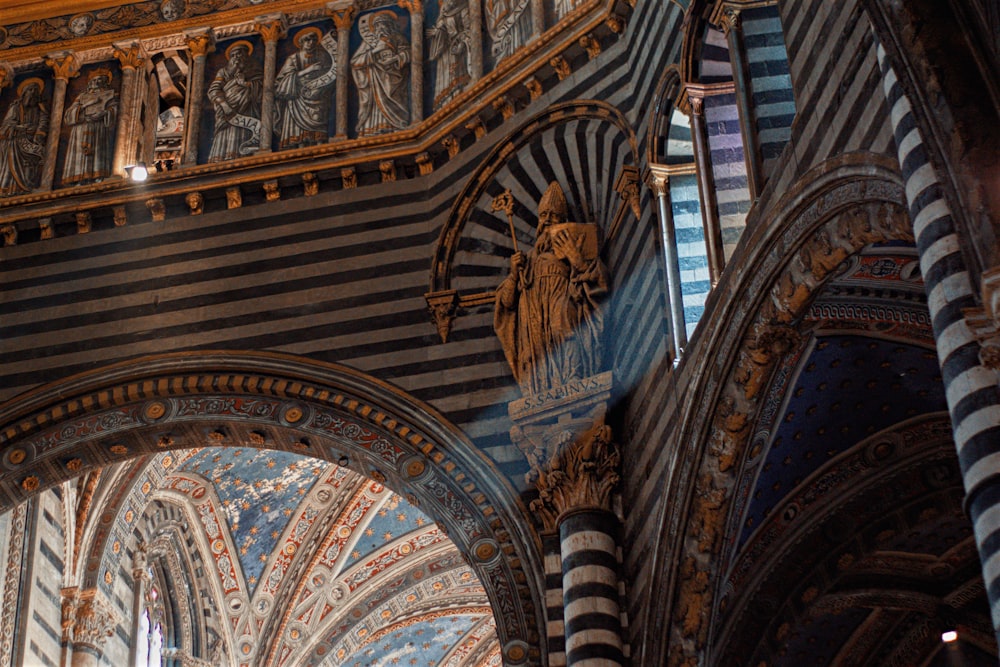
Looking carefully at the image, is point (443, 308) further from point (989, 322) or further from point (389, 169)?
point (989, 322)

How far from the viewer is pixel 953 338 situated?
7.23 m

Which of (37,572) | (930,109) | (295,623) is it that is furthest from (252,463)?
(930,109)

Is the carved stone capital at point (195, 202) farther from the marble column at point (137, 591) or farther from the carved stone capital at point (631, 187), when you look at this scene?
the marble column at point (137, 591)

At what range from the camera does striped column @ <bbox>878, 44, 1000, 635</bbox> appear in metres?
6.79

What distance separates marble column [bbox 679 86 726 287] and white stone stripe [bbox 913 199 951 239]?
387cm

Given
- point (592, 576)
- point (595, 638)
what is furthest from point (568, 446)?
point (595, 638)

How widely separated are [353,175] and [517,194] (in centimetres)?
185

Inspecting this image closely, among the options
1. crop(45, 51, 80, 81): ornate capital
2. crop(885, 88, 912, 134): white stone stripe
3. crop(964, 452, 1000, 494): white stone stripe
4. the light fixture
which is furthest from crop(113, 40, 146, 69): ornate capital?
crop(964, 452, 1000, 494): white stone stripe

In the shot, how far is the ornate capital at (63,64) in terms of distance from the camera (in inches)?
689

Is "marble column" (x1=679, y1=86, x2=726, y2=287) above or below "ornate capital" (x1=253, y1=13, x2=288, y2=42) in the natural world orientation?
below

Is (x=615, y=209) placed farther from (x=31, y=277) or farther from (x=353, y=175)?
(x=31, y=277)

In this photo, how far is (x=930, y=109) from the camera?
7766mm

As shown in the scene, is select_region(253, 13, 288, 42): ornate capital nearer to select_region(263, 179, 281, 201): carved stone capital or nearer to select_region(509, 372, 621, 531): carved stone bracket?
select_region(263, 179, 281, 201): carved stone capital

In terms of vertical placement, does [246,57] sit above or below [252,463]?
above
